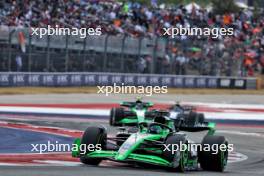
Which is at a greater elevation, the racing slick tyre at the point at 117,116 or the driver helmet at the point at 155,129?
the driver helmet at the point at 155,129

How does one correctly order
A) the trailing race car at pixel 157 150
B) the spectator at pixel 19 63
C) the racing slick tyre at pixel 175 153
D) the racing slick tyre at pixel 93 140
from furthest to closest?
1. the spectator at pixel 19 63
2. the racing slick tyre at pixel 93 140
3. the trailing race car at pixel 157 150
4. the racing slick tyre at pixel 175 153

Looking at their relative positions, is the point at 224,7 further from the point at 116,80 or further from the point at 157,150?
the point at 157,150

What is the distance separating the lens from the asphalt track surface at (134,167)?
10.5 m

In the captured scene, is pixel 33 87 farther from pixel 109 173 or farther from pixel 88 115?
pixel 109 173

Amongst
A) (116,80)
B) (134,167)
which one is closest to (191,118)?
(134,167)

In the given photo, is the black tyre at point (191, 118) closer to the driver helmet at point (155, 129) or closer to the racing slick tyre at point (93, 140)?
the driver helmet at point (155, 129)

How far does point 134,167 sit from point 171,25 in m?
28.6

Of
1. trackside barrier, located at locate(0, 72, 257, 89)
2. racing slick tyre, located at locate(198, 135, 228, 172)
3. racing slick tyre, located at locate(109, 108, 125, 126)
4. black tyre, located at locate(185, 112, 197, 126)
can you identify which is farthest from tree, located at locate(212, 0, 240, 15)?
racing slick tyre, located at locate(198, 135, 228, 172)

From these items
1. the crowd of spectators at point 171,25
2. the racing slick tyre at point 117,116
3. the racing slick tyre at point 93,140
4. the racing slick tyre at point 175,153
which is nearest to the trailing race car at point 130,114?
the racing slick tyre at point 117,116

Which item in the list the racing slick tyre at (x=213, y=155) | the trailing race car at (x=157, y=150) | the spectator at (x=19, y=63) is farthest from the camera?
the spectator at (x=19, y=63)

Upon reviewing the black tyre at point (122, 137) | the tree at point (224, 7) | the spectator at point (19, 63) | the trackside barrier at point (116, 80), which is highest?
the tree at point (224, 7)

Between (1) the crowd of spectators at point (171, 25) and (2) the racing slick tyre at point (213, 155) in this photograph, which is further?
(1) the crowd of spectators at point (171, 25)

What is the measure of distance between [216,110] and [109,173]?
1727 cm

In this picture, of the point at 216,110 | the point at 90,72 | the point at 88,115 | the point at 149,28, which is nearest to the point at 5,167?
the point at 88,115
